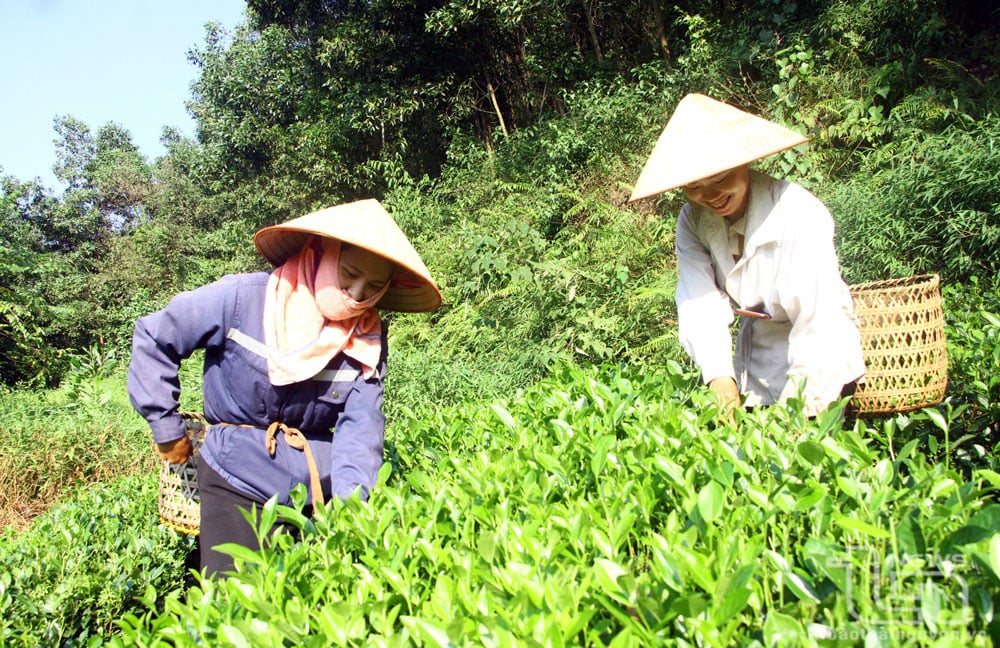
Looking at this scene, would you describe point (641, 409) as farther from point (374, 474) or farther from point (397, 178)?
point (397, 178)

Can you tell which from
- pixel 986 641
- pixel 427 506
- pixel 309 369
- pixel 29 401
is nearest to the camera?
pixel 986 641

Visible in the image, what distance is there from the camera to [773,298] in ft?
8.11

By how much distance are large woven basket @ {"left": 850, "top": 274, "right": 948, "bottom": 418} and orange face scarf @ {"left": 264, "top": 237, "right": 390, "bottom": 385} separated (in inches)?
67.8

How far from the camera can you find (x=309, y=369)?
7.89 ft

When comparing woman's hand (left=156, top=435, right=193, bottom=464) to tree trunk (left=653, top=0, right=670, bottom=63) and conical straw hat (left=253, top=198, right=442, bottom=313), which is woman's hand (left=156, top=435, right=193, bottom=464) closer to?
conical straw hat (left=253, top=198, right=442, bottom=313)

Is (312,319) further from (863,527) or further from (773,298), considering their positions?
(863,527)

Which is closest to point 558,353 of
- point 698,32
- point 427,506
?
point 427,506

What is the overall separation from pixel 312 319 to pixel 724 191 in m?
1.38

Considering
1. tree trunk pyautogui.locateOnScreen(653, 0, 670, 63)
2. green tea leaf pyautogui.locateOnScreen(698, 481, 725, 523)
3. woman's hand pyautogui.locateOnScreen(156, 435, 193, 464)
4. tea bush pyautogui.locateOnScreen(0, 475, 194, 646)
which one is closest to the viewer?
green tea leaf pyautogui.locateOnScreen(698, 481, 725, 523)

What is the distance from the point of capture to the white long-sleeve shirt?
7.48ft

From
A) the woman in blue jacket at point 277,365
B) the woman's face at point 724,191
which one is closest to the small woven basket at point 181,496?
the woman in blue jacket at point 277,365

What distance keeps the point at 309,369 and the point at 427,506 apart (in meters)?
0.87

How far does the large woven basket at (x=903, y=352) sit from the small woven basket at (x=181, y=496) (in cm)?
239

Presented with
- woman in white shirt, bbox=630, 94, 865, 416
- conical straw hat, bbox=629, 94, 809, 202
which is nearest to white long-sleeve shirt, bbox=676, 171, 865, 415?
woman in white shirt, bbox=630, 94, 865, 416
